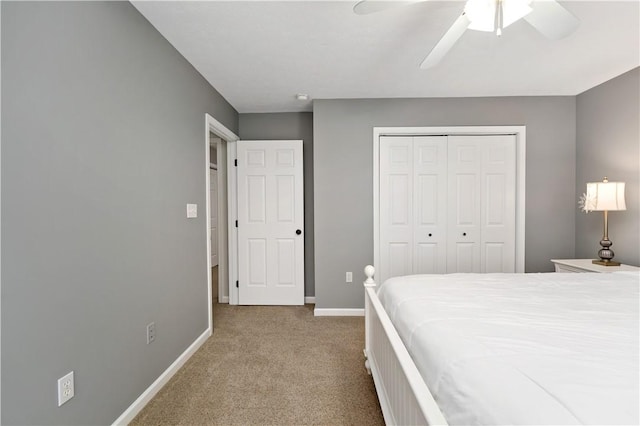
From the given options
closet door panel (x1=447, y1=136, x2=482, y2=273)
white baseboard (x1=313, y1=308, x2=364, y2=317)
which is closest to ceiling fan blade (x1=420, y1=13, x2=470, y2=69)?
closet door panel (x1=447, y1=136, x2=482, y2=273)

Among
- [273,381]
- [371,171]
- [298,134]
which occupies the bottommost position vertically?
[273,381]

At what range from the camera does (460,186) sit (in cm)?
331

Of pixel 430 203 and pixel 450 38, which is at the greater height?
pixel 450 38

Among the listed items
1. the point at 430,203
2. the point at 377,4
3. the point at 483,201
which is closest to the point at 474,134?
the point at 483,201

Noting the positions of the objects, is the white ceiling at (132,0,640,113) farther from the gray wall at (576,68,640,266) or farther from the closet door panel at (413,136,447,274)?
the closet door panel at (413,136,447,274)

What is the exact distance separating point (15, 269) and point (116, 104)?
965mm

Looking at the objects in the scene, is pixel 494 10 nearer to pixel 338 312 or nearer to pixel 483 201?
pixel 483 201

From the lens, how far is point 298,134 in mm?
3807

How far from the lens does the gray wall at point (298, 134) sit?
3.80 meters

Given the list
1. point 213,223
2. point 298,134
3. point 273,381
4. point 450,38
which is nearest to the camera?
point 450,38

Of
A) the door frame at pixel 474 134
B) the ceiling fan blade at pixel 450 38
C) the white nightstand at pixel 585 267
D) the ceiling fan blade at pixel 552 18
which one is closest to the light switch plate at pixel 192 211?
the door frame at pixel 474 134

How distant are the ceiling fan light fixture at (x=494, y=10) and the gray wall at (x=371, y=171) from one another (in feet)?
6.18

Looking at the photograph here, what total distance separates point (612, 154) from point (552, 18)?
224 centimetres

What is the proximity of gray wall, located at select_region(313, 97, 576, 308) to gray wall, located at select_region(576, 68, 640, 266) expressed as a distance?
0.38 feet
